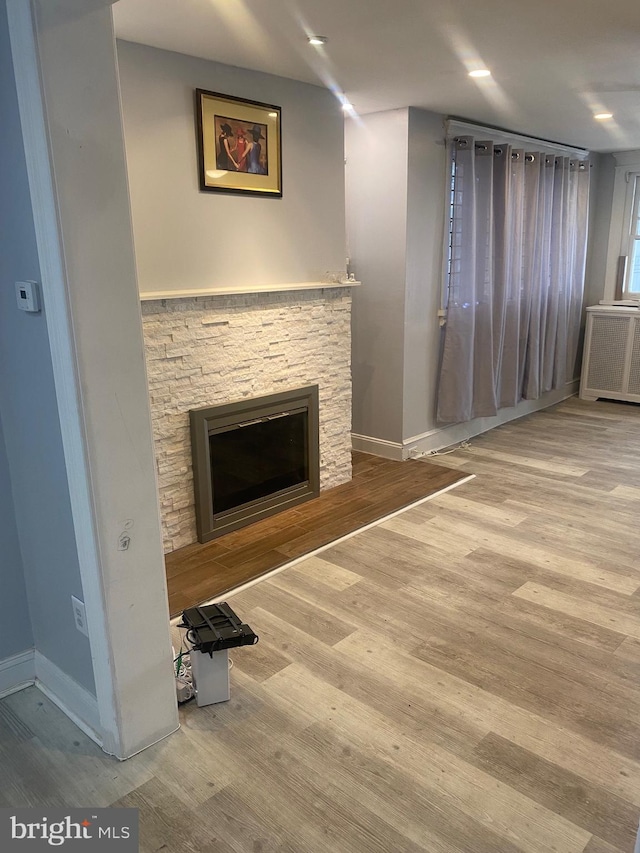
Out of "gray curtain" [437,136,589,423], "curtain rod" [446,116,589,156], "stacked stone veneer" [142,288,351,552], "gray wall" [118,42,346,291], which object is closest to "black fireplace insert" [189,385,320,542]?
"stacked stone veneer" [142,288,351,552]

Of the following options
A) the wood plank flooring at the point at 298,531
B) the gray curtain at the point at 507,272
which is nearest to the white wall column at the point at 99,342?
the wood plank flooring at the point at 298,531

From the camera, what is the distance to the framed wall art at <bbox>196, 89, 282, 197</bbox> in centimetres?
302

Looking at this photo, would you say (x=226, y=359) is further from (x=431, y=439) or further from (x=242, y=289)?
(x=431, y=439)

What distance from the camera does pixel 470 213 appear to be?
449 centimetres

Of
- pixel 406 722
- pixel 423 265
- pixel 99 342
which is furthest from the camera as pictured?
pixel 423 265

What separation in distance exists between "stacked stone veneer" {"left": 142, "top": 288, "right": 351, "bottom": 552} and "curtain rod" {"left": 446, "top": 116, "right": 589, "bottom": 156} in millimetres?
1503

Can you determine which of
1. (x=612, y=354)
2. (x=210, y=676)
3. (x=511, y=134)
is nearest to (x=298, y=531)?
(x=210, y=676)

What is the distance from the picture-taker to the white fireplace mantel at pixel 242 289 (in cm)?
291

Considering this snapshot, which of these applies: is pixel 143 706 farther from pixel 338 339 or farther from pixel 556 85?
pixel 556 85

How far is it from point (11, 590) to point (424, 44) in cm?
271

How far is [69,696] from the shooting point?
6.86 feet

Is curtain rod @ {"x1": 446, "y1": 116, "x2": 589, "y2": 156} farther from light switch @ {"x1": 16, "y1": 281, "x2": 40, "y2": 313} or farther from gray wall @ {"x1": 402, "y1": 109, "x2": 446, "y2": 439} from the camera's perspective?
light switch @ {"x1": 16, "y1": 281, "x2": 40, "y2": 313}

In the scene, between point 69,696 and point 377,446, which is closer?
point 69,696

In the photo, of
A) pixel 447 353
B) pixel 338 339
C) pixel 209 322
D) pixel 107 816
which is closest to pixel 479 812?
pixel 107 816
